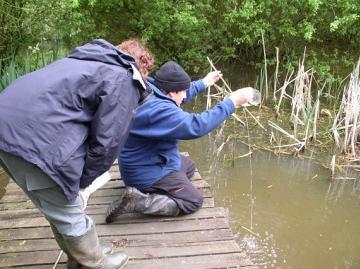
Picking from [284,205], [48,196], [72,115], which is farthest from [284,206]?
[72,115]

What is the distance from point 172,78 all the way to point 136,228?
100cm

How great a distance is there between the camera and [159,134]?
2814 mm

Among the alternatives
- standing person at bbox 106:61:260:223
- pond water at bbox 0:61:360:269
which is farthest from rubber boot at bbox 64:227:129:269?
pond water at bbox 0:61:360:269

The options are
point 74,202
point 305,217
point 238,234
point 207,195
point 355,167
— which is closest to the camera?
point 74,202

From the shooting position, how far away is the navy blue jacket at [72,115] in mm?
1891

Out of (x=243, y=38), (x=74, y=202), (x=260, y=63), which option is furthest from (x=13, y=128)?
(x=260, y=63)

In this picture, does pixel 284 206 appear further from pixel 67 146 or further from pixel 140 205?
pixel 67 146

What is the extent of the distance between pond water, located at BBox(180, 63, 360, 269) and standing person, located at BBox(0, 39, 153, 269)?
1917 mm

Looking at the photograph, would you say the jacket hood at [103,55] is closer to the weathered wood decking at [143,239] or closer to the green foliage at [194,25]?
the weathered wood decking at [143,239]

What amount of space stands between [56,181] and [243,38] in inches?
238

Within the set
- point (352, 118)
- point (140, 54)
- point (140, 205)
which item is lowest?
point (140, 205)

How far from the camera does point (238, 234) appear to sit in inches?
149

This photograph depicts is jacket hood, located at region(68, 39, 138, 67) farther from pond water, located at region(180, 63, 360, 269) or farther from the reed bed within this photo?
the reed bed

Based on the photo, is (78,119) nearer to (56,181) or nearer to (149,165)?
(56,181)
